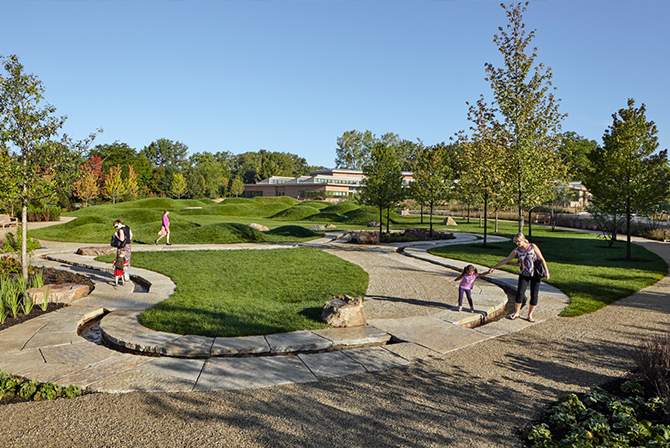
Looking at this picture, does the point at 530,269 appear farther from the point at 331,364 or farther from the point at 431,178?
the point at 431,178

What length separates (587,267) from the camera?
13.5 meters

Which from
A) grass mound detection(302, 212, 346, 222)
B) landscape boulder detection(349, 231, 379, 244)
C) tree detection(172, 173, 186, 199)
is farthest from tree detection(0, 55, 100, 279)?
tree detection(172, 173, 186, 199)

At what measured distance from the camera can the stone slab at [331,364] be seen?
518 cm

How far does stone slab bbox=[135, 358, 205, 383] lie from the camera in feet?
16.5

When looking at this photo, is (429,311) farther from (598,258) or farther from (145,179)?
(145,179)

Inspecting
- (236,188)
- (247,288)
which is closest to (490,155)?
(247,288)

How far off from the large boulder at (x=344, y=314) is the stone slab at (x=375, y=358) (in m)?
0.88

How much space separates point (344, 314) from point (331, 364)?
1.55 m

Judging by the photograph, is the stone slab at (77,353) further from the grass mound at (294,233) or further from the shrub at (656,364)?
the grass mound at (294,233)

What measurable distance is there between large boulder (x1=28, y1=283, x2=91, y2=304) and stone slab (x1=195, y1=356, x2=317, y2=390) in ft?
15.2

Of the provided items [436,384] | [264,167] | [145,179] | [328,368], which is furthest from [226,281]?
[264,167]

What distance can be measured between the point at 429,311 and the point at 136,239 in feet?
52.2

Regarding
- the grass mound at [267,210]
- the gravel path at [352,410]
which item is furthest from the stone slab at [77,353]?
the grass mound at [267,210]

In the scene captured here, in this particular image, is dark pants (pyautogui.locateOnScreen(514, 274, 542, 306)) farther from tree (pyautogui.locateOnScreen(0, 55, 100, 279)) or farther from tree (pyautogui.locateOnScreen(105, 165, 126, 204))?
tree (pyautogui.locateOnScreen(105, 165, 126, 204))
